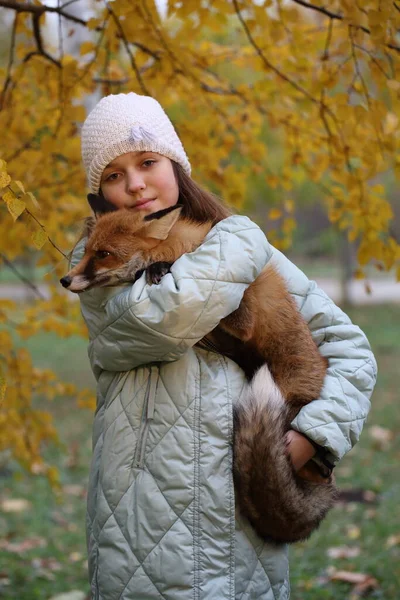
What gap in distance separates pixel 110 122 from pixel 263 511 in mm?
1515

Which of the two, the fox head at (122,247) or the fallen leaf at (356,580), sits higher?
the fox head at (122,247)

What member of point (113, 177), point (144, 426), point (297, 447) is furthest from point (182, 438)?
point (113, 177)

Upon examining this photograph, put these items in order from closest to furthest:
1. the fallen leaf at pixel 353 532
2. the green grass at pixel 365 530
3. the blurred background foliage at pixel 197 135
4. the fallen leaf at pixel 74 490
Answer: the blurred background foliage at pixel 197 135 < the green grass at pixel 365 530 < the fallen leaf at pixel 353 532 < the fallen leaf at pixel 74 490

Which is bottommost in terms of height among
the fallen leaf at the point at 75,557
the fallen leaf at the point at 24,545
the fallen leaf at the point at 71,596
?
the fallen leaf at the point at 24,545

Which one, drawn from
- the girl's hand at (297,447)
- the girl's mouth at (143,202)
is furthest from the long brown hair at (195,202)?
the girl's hand at (297,447)

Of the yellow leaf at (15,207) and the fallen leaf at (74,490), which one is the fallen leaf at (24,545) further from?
the yellow leaf at (15,207)

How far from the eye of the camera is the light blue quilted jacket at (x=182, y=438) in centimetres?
223

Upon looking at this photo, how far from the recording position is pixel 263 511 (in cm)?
230

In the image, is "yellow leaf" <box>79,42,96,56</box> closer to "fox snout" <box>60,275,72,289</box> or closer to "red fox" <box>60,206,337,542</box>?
"red fox" <box>60,206,337,542</box>

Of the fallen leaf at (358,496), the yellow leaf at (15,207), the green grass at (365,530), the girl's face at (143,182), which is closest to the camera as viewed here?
the yellow leaf at (15,207)

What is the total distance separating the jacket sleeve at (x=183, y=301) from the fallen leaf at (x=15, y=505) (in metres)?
4.83

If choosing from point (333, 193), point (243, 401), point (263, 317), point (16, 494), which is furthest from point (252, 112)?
point (16, 494)

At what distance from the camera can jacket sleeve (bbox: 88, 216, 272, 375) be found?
2.22 m

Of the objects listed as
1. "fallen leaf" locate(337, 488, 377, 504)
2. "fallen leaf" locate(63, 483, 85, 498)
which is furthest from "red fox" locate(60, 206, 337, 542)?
"fallen leaf" locate(63, 483, 85, 498)
